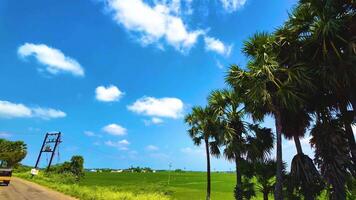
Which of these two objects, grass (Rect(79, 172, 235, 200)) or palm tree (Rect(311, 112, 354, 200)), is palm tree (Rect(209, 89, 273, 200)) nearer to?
palm tree (Rect(311, 112, 354, 200))

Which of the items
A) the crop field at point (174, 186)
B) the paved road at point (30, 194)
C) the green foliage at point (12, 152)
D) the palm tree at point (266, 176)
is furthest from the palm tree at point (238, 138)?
the green foliage at point (12, 152)

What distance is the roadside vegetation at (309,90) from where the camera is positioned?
16.3 meters

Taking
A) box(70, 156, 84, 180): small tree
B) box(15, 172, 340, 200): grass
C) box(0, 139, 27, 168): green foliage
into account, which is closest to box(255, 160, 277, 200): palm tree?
box(15, 172, 340, 200): grass

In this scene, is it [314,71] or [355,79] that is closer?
[355,79]

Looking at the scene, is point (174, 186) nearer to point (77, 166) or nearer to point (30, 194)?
point (77, 166)

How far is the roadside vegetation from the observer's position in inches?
640

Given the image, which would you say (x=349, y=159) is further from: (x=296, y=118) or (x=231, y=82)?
(x=231, y=82)

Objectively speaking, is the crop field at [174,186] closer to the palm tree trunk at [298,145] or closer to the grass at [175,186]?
the grass at [175,186]

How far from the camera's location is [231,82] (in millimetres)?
21281

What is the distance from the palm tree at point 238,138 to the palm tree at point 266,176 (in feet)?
4.61

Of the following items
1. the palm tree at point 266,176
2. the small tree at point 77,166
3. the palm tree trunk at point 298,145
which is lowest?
the palm tree at point 266,176

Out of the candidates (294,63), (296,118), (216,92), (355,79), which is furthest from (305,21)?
→ (216,92)

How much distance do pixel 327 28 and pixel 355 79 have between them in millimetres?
2502

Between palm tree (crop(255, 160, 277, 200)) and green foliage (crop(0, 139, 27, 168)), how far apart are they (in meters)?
85.6
